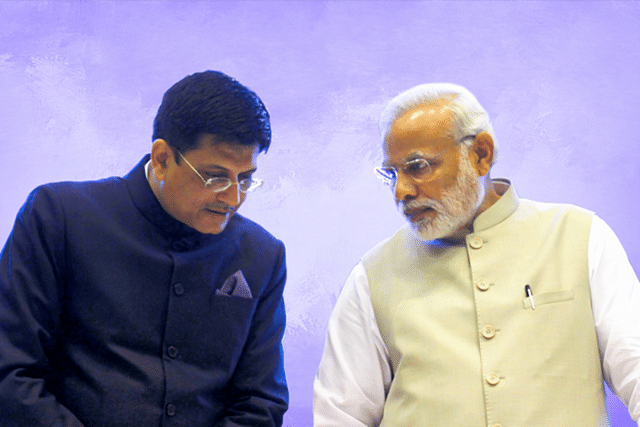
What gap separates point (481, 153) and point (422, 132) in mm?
232

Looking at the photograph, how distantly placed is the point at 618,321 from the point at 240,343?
117cm

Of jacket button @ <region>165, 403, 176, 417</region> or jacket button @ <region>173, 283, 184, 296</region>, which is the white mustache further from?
jacket button @ <region>165, 403, 176, 417</region>

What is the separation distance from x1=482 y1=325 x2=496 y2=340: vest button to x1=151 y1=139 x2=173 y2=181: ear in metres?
1.11

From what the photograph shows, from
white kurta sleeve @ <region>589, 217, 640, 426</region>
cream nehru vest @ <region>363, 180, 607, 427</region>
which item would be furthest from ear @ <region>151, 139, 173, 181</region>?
white kurta sleeve @ <region>589, 217, 640, 426</region>

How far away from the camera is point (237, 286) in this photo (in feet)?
7.14

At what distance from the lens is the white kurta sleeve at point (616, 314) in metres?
1.86

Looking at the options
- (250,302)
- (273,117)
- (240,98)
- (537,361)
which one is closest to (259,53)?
(273,117)

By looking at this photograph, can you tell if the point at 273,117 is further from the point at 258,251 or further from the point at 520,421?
the point at 520,421

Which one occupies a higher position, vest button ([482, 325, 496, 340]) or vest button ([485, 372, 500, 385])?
vest button ([482, 325, 496, 340])

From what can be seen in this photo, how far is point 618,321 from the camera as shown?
6.25 ft

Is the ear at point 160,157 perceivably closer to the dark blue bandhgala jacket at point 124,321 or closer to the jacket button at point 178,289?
the dark blue bandhgala jacket at point 124,321

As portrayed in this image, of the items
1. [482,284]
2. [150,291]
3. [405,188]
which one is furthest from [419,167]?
[150,291]

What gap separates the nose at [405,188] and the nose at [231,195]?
20.4 inches

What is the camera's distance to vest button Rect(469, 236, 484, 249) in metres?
2.12
